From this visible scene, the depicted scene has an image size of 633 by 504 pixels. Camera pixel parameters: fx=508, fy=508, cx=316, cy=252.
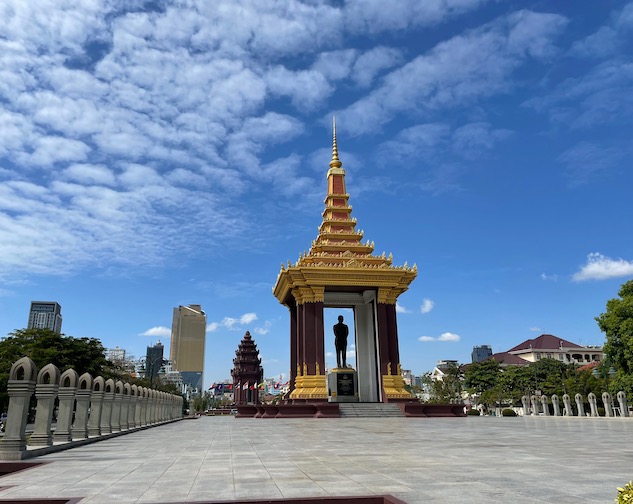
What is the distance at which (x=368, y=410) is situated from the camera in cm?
3319

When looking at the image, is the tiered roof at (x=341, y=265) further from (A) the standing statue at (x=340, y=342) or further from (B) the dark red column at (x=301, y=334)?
(A) the standing statue at (x=340, y=342)

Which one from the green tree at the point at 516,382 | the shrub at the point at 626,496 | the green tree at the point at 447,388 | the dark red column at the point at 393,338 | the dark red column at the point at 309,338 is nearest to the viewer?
the shrub at the point at 626,496

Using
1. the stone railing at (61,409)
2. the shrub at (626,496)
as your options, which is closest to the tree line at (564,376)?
the stone railing at (61,409)

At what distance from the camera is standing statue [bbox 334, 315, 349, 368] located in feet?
134

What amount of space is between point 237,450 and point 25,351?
36655mm

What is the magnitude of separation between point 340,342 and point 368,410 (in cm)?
865

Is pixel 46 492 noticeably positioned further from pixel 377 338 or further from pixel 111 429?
pixel 377 338

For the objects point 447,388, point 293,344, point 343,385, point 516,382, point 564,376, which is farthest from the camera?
point 564,376

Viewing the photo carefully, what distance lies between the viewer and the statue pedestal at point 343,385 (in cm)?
3750

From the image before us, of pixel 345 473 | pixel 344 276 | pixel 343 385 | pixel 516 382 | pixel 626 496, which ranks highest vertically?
pixel 344 276

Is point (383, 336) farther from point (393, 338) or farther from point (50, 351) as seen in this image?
point (50, 351)

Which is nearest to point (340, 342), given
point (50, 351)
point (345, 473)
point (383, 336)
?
point (383, 336)

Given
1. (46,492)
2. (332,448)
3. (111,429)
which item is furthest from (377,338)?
(46,492)

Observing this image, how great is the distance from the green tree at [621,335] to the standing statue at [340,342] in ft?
67.8
